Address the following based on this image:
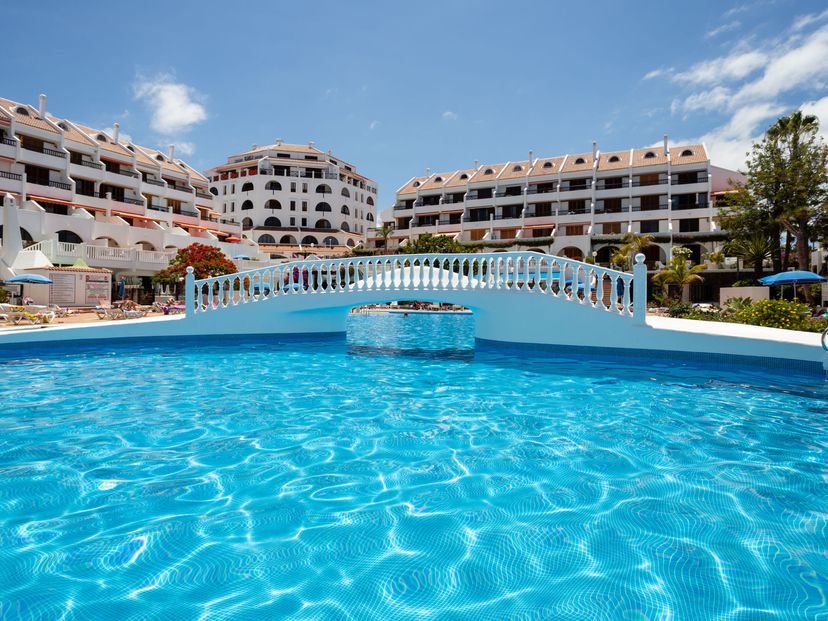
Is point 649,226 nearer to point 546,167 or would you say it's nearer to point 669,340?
point 546,167

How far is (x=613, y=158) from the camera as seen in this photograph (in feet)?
179

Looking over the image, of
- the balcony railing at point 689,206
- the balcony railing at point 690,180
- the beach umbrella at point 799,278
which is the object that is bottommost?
the beach umbrella at point 799,278

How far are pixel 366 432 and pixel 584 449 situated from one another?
2512 mm

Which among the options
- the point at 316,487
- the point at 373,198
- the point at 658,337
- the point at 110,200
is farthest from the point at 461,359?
the point at 373,198

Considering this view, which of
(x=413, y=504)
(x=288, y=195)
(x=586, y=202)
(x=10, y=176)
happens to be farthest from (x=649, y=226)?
(x=10, y=176)

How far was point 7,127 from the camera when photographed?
3631 cm

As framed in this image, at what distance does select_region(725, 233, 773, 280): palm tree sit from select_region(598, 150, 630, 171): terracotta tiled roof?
1805cm

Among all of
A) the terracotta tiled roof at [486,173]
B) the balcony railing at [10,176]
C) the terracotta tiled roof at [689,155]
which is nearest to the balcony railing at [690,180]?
the terracotta tiled roof at [689,155]

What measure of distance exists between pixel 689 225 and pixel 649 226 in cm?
374

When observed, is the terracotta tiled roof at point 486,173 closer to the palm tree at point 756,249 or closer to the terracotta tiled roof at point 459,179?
the terracotta tiled roof at point 459,179

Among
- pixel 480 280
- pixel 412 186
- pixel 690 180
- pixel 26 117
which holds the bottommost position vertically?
pixel 480 280

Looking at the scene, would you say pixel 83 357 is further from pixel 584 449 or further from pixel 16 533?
pixel 584 449

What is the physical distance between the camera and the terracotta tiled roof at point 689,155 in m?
49.2

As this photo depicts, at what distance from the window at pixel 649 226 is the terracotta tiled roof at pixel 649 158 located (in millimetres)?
6257
